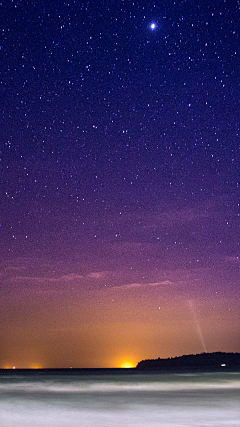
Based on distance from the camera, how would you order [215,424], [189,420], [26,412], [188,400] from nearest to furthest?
[215,424]
[189,420]
[26,412]
[188,400]

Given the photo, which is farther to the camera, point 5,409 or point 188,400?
point 188,400

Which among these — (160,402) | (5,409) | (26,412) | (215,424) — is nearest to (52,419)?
(26,412)

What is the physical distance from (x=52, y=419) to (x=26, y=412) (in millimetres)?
2350

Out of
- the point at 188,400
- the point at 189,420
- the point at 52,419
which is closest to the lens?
the point at 189,420

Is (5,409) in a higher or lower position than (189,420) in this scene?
higher

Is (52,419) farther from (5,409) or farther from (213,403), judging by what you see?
(213,403)

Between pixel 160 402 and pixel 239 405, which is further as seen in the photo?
pixel 160 402

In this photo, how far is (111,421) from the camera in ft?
41.8

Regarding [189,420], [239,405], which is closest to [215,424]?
[189,420]

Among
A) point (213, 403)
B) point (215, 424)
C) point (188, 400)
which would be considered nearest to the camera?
point (215, 424)

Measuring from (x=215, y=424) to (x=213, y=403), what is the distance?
18.9 feet

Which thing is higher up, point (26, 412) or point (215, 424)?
point (26, 412)

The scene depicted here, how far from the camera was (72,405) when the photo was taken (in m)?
17.6

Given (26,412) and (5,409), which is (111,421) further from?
(5,409)
